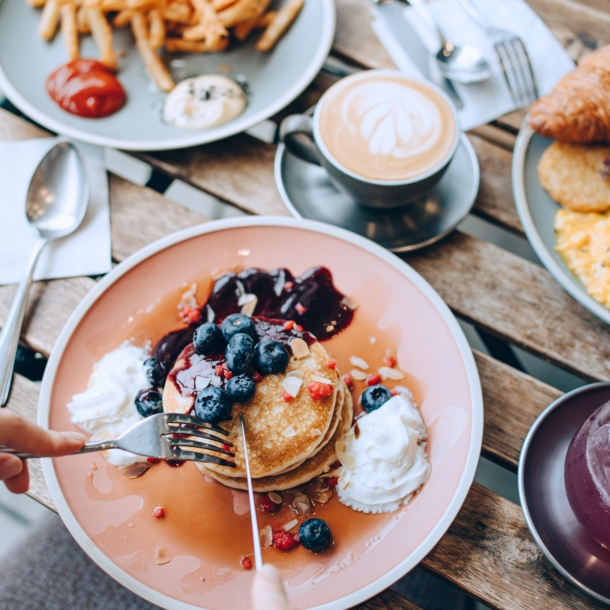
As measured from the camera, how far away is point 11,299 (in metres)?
1.36

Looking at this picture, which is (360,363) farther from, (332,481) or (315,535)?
(315,535)

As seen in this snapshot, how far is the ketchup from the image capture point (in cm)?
151

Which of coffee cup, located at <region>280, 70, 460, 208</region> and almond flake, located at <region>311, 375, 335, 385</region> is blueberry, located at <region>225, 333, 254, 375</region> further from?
coffee cup, located at <region>280, 70, 460, 208</region>

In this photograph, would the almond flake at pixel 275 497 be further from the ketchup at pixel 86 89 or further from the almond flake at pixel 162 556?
the ketchup at pixel 86 89

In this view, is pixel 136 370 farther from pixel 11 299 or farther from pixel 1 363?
Result: pixel 11 299

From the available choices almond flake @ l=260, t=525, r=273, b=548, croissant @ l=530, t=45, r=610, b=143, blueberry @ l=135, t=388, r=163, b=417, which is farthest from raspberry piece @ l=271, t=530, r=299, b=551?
croissant @ l=530, t=45, r=610, b=143

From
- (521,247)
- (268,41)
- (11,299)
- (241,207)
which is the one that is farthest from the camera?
(521,247)

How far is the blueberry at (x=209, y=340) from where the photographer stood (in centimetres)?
112

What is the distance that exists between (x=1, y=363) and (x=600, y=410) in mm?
1302

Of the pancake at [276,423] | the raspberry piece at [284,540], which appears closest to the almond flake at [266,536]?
the raspberry piece at [284,540]

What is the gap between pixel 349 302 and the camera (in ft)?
4.17

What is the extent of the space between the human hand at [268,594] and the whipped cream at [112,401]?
20.9 inches

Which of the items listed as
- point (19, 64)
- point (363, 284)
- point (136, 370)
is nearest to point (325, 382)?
point (363, 284)

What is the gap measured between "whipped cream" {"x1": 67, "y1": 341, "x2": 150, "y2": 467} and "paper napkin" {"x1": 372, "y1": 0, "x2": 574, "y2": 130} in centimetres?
117
